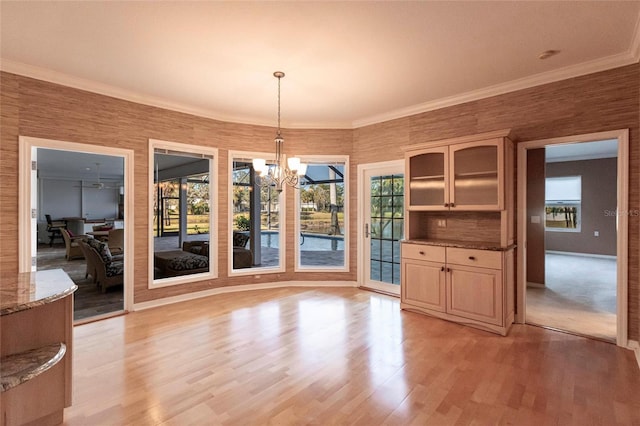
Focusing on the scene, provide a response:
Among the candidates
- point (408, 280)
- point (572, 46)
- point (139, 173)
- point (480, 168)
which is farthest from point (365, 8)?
point (139, 173)

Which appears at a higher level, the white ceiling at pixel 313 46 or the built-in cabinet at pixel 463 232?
the white ceiling at pixel 313 46

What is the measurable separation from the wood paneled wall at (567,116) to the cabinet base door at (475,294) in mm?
1161

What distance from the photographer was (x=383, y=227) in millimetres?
5059

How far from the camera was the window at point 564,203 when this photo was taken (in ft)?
27.4

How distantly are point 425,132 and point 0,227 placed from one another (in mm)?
5128

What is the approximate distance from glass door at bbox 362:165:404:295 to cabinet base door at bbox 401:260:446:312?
0.77 metres

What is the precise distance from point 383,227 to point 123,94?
4110 millimetres

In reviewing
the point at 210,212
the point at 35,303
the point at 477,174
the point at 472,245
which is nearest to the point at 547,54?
the point at 477,174

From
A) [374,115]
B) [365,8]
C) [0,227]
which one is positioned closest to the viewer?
[365,8]

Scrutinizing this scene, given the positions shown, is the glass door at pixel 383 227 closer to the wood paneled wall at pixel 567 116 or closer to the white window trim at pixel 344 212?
the white window trim at pixel 344 212

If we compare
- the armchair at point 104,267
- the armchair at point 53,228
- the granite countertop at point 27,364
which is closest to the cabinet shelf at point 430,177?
the granite countertop at point 27,364

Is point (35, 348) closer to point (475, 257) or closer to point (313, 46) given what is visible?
point (313, 46)

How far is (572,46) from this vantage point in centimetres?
282

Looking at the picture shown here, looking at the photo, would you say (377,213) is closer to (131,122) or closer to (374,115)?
(374,115)
